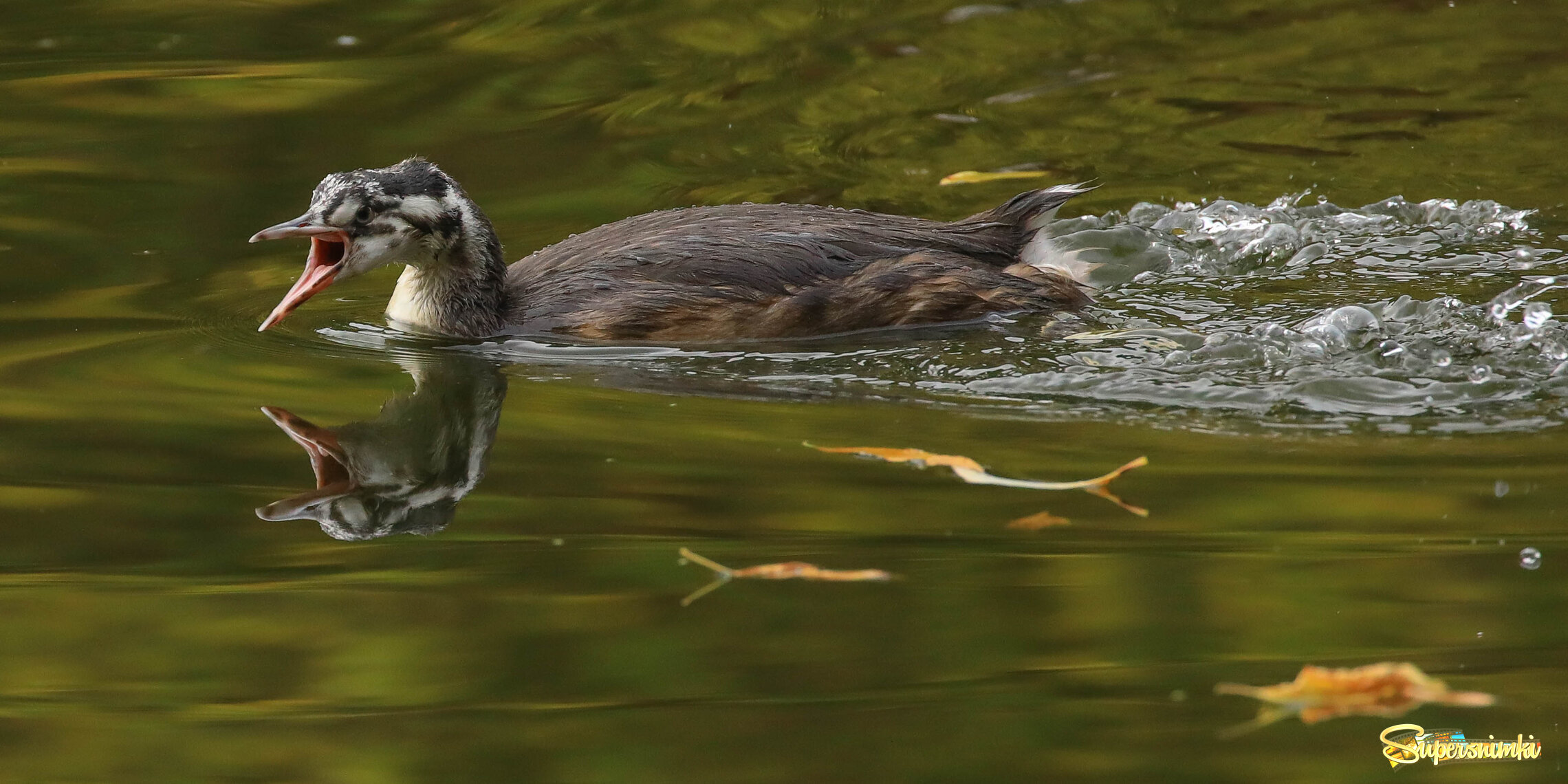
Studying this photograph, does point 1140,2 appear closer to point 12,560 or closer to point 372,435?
point 372,435

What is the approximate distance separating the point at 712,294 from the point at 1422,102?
4.89 metres

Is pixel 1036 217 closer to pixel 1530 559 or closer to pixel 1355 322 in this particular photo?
pixel 1355 322

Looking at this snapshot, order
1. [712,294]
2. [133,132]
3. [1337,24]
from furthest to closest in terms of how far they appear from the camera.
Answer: [1337,24]
[133,132]
[712,294]

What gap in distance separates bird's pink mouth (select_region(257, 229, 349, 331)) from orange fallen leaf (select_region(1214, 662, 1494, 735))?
4.10 metres

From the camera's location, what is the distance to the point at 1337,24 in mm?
10727

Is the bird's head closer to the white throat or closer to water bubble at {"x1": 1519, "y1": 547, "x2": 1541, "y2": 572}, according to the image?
the white throat

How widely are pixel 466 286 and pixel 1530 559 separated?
422 cm

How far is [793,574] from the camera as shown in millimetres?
4398

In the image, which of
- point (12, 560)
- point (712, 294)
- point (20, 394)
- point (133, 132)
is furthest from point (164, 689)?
point (133, 132)

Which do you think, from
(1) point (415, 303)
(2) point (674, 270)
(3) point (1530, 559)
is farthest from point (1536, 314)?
(1) point (415, 303)

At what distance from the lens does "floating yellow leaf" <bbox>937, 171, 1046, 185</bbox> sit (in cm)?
905

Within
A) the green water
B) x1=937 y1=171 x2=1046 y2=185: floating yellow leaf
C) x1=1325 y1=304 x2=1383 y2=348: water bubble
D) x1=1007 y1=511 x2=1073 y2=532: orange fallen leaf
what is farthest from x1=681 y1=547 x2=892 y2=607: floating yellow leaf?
x1=937 y1=171 x2=1046 y2=185: floating yellow leaf

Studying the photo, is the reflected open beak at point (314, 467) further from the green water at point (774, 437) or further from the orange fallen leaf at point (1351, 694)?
the orange fallen leaf at point (1351, 694)

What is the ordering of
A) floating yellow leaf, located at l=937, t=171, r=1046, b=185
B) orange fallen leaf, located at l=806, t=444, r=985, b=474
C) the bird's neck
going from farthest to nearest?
floating yellow leaf, located at l=937, t=171, r=1046, b=185
the bird's neck
orange fallen leaf, located at l=806, t=444, r=985, b=474
